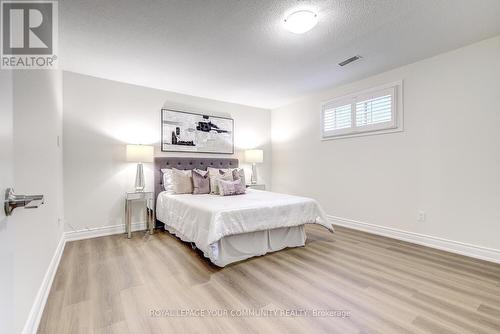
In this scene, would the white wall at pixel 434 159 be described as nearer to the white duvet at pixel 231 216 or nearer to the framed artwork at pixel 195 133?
the white duvet at pixel 231 216

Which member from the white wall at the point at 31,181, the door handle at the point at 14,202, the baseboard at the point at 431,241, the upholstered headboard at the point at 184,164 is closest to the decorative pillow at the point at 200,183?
the upholstered headboard at the point at 184,164

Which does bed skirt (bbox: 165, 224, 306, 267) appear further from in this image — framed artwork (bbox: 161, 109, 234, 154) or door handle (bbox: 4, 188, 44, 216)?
framed artwork (bbox: 161, 109, 234, 154)

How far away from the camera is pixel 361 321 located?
5.04ft

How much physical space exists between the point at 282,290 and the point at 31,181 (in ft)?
6.95

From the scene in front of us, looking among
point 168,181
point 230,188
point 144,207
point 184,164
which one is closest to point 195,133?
point 184,164

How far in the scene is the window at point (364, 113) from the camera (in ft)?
10.6

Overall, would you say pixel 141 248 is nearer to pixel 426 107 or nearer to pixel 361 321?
pixel 361 321

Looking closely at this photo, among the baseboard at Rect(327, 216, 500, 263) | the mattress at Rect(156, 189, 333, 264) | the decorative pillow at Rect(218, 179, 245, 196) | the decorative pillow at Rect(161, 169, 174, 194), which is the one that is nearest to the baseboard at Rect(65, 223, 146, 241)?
the decorative pillow at Rect(161, 169, 174, 194)

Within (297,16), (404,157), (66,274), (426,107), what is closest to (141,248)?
(66,274)

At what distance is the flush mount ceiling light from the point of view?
198cm

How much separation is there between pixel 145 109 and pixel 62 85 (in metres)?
1.10

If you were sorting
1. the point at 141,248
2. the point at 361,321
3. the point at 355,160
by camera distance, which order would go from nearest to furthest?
the point at 361,321, the point at 141,248, the point at 355,160

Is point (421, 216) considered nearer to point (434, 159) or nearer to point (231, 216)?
point (434, 159)

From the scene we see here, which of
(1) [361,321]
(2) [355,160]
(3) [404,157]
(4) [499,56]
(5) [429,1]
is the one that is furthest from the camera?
(2) [355,160]
